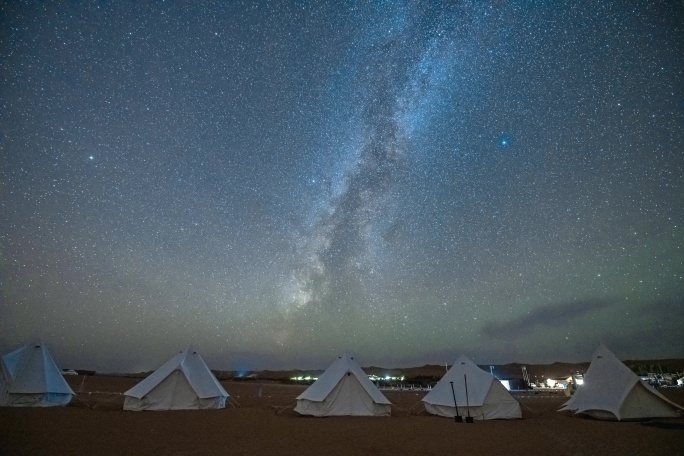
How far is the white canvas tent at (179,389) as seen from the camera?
1919cm

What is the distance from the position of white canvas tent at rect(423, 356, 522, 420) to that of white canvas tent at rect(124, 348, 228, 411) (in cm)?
1385

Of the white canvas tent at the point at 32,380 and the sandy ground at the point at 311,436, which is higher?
the white canvas tent at the point at 32,380

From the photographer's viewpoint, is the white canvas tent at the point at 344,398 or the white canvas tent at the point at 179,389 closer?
the white canvas tent at the point at 344,398

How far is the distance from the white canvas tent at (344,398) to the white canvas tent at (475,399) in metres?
3.14

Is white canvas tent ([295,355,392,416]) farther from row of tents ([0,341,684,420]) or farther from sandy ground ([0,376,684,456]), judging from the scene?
sandy ground ([0,376,684,456])

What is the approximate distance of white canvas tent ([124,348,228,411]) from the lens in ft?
63.0

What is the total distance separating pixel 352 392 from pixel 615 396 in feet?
47.3

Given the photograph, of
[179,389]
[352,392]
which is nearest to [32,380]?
[179,389]

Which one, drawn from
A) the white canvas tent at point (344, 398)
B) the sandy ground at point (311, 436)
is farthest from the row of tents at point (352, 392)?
the sandy ground at point (311, 436)

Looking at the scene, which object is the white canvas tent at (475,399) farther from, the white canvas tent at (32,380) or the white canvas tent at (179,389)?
the white canvas tent at (32,380)

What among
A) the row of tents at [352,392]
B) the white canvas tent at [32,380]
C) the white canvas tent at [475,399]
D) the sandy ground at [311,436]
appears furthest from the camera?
the white canvas tent at [32,380]

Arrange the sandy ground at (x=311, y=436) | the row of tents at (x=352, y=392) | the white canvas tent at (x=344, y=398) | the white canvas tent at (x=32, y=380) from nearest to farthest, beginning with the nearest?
the sandy ground at (x=311, y=436), the row of tents at (x=352, y=392), the white canvas tent at (x=32, y=380), the white canvas tent at (x=344, y=398)

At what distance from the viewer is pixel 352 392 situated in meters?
Result: 19.6

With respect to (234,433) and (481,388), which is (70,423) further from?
(481,388)
